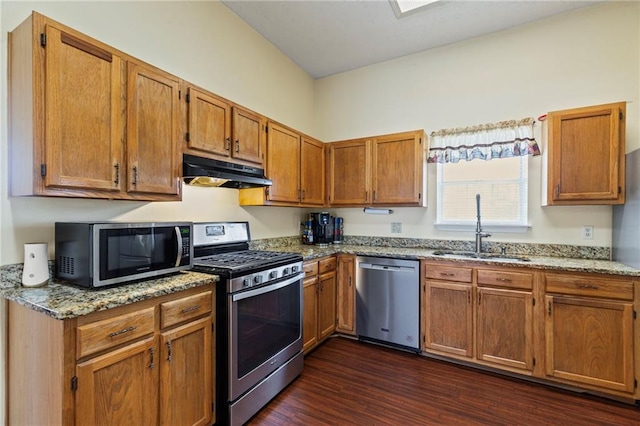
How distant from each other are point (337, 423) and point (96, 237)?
1.80m

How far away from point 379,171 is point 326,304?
1.55 meters

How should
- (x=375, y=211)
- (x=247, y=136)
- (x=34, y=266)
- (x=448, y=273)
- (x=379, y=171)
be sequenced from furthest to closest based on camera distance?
(x=375, y=211)
(x=379, y=171)
(x=448, y=273)
(x=247, y=136)
(x=34, y=266)

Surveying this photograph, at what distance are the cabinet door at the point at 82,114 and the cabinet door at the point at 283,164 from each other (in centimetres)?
130

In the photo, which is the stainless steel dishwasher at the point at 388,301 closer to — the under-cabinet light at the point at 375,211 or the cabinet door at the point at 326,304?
the cabinet door at the point at 326,304

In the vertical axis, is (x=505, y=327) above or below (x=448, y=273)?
below

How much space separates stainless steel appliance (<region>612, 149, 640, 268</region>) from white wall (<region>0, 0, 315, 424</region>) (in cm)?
304

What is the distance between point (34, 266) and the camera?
1.48 meters

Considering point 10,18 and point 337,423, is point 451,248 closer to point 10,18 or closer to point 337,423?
point 337,423

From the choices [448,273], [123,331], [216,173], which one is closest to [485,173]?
[448,273]

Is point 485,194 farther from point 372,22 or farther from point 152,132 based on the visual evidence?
point 152,132

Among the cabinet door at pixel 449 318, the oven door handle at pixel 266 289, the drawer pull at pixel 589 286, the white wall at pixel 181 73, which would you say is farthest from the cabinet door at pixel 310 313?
the drawer pull at pixel 589 286

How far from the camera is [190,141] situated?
2.05 m

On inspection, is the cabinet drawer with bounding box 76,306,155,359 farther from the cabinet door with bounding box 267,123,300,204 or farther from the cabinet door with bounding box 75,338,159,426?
the cabinet door with bounding box 267,123,300,204

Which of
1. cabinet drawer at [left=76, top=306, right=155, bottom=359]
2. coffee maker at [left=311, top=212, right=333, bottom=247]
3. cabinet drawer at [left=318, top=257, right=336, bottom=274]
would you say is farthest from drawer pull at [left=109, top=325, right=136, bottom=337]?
coffee maker at [left=311, top=212, right=333, bottom=247]
